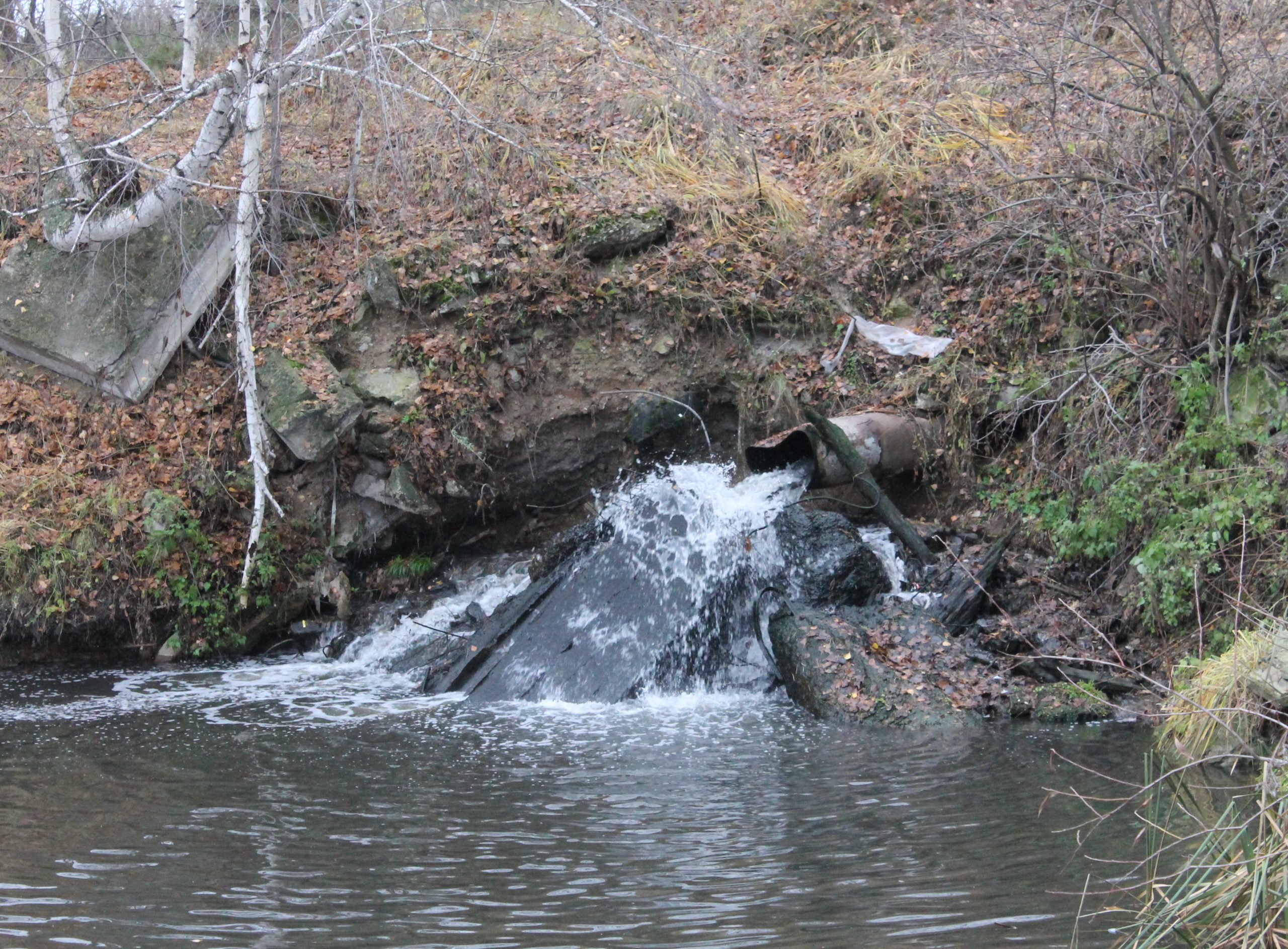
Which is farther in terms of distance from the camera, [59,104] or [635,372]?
[635,372]

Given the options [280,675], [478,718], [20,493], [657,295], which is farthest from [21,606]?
[657,295]

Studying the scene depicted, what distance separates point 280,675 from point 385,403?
7.94 ft

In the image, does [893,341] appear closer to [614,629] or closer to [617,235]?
[617,235]

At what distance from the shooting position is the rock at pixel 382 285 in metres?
9.98

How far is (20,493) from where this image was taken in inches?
357

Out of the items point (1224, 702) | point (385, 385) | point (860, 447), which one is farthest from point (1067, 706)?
point (385, 385)

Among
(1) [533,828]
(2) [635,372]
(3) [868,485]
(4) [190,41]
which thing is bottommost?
(1) [533,828]

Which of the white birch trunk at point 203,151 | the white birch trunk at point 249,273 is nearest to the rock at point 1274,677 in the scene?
the white birch trunk at point 249,273

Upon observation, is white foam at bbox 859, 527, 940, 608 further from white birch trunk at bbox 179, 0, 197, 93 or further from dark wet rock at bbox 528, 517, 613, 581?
white birch trunk at bbox 179, 0, 197, 93

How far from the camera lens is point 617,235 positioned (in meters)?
10.5

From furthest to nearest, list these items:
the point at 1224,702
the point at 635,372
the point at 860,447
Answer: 1. the point at 635,372
2. the point at 860,447
3. the point at 1224,702

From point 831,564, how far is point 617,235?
13.2ft

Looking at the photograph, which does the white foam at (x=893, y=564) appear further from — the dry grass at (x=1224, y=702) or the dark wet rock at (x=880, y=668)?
the dry grass at (x=1224, y=702)

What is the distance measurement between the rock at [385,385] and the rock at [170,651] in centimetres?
245
